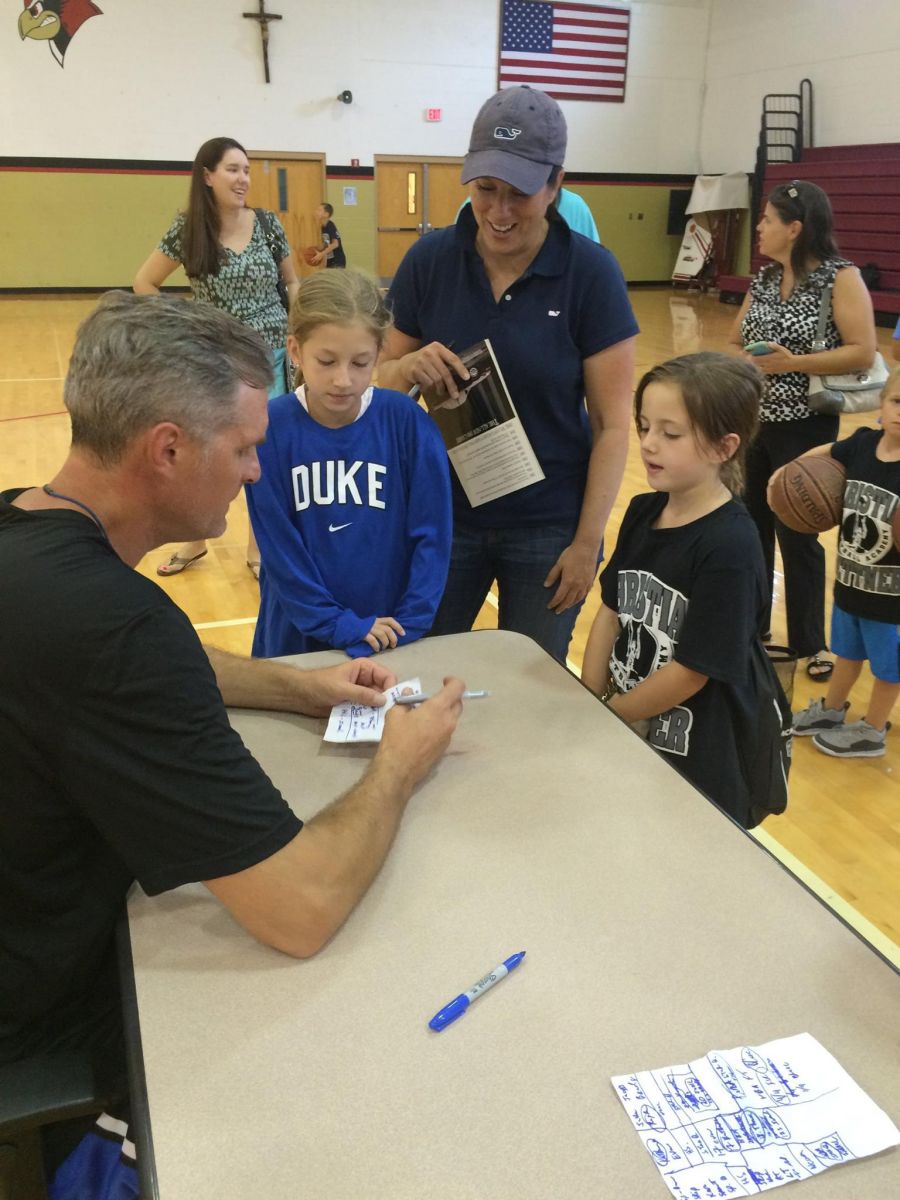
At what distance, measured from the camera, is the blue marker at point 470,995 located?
41.4 inches

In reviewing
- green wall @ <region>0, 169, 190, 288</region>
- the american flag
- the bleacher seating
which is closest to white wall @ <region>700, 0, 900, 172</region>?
the bleacher seating

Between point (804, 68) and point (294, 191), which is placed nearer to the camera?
point (804, 68)

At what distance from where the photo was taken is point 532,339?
2.18m

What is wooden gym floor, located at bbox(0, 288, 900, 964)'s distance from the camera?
8.48 ft

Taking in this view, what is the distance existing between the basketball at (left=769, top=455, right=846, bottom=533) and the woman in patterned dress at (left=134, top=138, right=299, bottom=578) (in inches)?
85.7

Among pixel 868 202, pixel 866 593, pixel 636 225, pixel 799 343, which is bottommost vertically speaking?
pixel 866 593

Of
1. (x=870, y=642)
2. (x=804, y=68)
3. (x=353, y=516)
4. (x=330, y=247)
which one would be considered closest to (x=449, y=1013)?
(x=353, y=516)

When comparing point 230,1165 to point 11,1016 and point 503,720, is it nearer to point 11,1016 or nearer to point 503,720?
point 11,1016

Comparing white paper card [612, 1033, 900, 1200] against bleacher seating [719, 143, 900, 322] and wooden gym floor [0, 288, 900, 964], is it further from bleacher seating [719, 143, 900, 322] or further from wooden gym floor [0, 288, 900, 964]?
bleacher seating [719, 143, 900, 322]

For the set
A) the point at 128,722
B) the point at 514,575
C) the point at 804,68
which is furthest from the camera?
the point at 804,68

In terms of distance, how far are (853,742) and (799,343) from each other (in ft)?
4.88

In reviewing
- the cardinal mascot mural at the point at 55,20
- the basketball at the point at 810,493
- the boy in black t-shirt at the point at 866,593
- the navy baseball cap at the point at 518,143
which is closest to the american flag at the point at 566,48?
the cardinal mascot mural at the point at 55,20

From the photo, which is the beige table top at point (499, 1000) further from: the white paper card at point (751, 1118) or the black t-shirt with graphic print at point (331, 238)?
the black t-shirt with graphic print at point (331, 238)

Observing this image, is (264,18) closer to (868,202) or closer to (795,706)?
(868,202)
